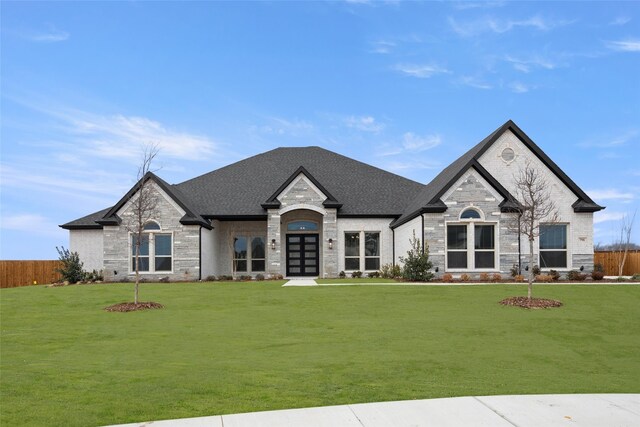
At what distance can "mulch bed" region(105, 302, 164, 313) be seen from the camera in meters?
19.8

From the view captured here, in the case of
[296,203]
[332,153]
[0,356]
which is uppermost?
[332,153]

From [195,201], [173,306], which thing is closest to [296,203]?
[195,201]

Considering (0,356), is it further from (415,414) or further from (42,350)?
(415,414)

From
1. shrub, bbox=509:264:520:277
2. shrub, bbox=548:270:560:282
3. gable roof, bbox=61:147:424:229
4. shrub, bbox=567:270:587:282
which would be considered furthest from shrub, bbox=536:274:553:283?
gable roof, bbox=61:147:424:229

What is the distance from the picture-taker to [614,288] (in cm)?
2356

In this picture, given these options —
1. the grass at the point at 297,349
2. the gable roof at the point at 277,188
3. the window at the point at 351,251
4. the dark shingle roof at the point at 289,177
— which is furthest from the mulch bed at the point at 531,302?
the window at the point at 351,251

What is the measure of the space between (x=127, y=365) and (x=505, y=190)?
21268 mm

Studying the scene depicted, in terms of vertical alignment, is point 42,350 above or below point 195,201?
below

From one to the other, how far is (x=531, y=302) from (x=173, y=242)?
62.6ft

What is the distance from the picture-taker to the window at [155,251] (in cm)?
3123

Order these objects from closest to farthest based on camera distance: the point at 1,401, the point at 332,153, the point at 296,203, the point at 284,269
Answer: the point at 1,401 → the point at 296,203 → the point at 284,269 → the point at 332,153

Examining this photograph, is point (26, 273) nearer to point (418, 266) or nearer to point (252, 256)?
point (252, 256)

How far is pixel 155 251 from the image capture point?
3139 centimetres

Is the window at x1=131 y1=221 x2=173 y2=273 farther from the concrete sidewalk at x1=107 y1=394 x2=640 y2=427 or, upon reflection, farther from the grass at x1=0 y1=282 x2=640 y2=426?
the concrete sidewalk at x1=107 y1=394 x2=640 y2=427
